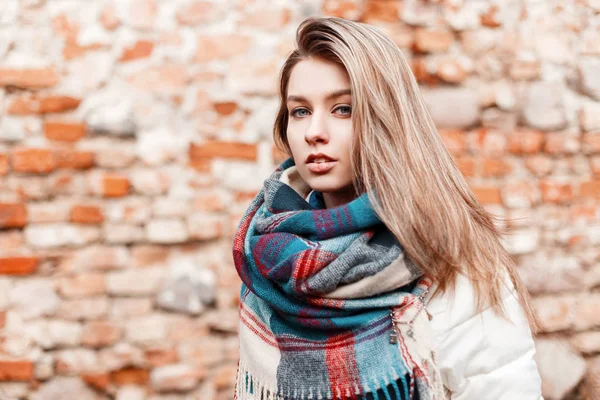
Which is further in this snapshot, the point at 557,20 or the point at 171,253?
the point at 557,20

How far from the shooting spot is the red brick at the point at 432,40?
7.85 feet

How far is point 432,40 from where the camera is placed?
94.5 inches

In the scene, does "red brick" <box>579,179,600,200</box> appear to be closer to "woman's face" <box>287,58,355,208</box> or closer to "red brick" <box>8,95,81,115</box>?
"woman's face" <box>287,58,355,208</box>

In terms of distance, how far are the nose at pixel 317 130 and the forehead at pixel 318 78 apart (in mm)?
50

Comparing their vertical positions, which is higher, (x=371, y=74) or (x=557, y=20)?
(x=557, y=20)

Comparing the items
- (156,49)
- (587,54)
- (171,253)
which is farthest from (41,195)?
(587,54)

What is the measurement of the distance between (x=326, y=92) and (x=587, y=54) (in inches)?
69.5

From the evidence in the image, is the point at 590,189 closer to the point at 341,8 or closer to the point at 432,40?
the point at 432,40

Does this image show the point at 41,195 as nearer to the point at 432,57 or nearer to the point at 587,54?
the point at 432,57

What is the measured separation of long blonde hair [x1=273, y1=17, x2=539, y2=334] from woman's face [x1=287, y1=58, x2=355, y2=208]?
0.9 inches

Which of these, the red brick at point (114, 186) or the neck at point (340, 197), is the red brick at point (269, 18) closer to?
the red brick at point (114, 186)

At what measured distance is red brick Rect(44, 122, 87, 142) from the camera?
2139 millimetres

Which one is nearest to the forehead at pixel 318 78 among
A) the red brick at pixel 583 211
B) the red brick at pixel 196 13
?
the red brick at pixel 196 13

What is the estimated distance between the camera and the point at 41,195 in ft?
6.97
